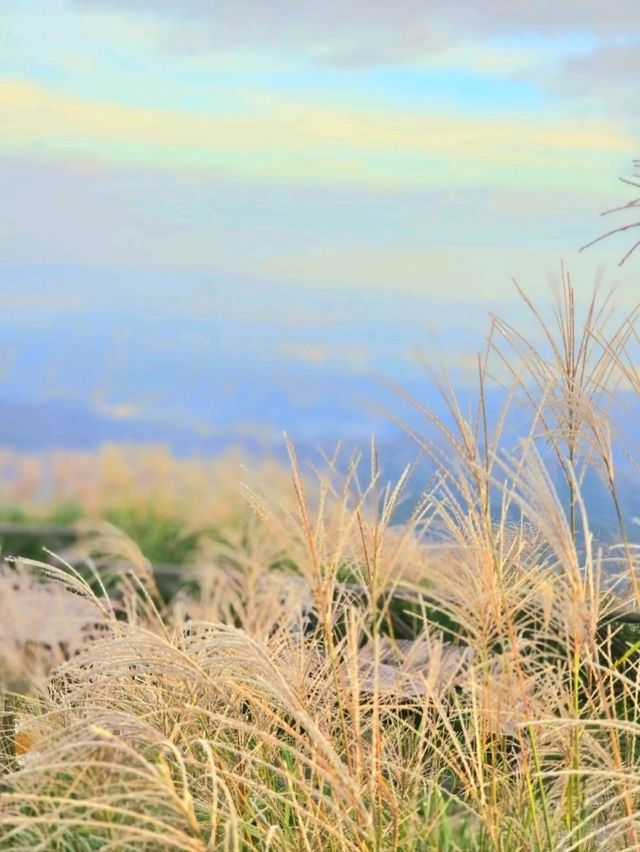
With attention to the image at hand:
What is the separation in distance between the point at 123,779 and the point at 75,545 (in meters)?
4.96

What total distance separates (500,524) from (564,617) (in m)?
0.35

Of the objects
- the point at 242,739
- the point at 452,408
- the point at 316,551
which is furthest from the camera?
the point at 242,739

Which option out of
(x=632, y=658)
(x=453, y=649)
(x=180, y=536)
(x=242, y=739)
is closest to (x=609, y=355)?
(x=242, y=739)

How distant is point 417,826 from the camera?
2.00 metres

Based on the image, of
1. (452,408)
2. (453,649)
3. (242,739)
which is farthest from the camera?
(453,649)

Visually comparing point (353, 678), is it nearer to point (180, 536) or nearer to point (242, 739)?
point (242, 739)

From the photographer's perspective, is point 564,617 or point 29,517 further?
point 29,517

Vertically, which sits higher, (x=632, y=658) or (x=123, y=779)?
(x=632, y=658)

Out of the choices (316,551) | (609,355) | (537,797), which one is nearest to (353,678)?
(316,551)

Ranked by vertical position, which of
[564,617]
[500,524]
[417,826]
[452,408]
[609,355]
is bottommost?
[417,826]

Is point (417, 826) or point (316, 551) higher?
point (316, 551)

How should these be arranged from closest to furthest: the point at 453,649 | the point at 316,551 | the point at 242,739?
the point at 316,551 → the point at 242,739 → the point at 453,649

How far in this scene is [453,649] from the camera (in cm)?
361

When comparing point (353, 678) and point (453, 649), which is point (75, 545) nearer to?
point (453, 649)
